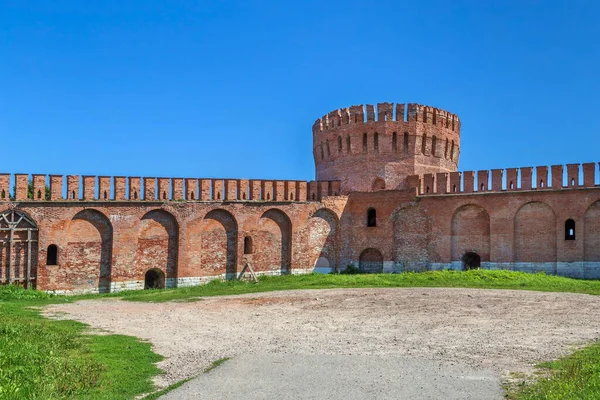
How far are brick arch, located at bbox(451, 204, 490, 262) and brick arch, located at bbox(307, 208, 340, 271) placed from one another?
5.75 meters

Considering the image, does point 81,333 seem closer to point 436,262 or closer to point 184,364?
point 184,364

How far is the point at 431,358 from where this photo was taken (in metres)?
9.51

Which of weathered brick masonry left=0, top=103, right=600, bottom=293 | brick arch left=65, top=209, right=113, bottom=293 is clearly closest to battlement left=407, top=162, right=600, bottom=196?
weathered brick masonry left=0, top=103, right=600, bottom=293

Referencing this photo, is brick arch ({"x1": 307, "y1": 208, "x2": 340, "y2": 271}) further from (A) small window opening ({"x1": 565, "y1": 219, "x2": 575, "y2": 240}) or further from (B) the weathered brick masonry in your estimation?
(A) small window opening ({"x1": 565, "y1": 219, "x2": 575, "y2": 240})

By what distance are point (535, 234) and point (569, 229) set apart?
1380mm

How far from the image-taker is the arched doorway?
1075 inches

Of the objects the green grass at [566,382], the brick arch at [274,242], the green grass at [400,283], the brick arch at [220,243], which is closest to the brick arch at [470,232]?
the green grass at [400,283]

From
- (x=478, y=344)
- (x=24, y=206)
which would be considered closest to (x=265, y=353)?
(x=478, y=344)

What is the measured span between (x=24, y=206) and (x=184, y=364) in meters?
15.0

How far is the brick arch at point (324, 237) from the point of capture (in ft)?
89.2

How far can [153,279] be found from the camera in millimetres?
24656

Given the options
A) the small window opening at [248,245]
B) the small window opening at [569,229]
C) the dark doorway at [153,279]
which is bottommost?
the dark doorway at [153,279]

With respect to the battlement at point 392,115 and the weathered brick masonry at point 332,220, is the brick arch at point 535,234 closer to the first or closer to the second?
the weathered brick masonry at point 332,220

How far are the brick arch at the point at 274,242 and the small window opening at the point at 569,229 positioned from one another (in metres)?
12.4
